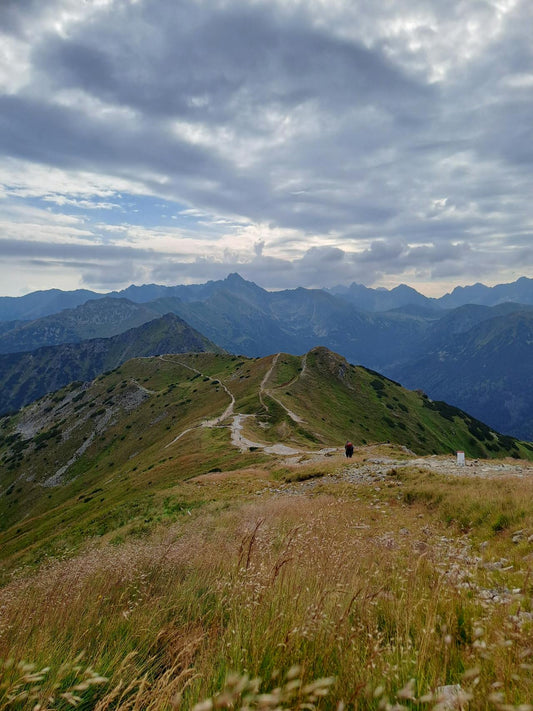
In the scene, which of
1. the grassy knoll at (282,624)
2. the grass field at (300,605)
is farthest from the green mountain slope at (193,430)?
the grassy knoll at (282,624)

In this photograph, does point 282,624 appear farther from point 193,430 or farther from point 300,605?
point 193,430

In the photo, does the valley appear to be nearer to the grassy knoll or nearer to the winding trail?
the grassy knoll

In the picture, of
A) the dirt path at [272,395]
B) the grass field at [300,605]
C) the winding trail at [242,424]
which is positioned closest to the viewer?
the grass field at [300,605]

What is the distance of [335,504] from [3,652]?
38.7 feet

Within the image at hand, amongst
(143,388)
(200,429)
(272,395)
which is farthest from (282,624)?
(143,388)

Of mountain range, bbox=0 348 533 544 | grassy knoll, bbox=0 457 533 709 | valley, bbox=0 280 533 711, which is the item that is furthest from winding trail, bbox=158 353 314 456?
grassy knoll, bbox=0 457 533 709

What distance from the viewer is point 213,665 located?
3.34m

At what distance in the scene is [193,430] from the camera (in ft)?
244

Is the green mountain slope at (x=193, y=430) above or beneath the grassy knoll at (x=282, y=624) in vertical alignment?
beneath

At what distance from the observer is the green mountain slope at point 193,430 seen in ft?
178

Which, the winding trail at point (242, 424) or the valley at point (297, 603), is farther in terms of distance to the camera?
the winding trail at point (242, 424)

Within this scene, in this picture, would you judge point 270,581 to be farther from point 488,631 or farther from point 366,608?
point 488,631

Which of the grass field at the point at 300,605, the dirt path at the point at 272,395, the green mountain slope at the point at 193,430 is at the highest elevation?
the grass field at the point at 300,605

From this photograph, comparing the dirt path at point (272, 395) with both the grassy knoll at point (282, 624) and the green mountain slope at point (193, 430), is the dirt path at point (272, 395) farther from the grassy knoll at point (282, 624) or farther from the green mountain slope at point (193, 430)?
the grassy knoll at point (282, 624)
